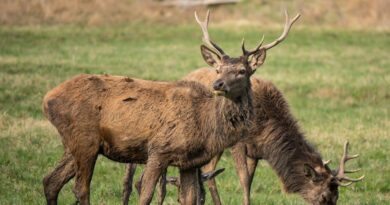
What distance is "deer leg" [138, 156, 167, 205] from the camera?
10422mm

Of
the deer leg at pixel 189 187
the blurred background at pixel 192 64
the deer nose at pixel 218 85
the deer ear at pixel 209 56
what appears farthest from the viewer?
the blurred background at pixel 192 64

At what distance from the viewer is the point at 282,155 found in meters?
12.5

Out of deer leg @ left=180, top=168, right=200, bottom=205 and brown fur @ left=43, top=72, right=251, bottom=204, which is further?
deer leg @ left=180, top=168, right=200, bottom=205

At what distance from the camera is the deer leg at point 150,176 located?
10422mm

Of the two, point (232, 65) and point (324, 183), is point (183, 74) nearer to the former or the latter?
point (324, 183)

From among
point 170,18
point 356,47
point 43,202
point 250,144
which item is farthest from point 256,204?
point 170,18

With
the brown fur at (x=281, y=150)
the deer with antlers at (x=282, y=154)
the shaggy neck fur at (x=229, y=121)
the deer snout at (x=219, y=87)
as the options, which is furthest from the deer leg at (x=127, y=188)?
the deer snout at (x=219, y=87)

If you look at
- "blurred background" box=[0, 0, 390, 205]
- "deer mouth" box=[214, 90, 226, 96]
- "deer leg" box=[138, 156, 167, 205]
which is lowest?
"blurred background" box=[0, 0, 390, 205]

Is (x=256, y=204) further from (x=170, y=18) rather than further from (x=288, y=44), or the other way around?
(x=170, y=18)

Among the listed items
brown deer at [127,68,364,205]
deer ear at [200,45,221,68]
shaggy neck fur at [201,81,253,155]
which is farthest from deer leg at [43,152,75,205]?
deer ear at [200,45,221,68]

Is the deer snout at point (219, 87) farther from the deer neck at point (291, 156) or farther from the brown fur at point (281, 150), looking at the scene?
the deer neck at point (291, 156)

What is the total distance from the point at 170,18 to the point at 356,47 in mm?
8353

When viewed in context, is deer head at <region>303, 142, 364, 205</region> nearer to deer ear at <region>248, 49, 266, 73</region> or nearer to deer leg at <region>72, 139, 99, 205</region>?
deer ear at <region>248, 49, 266, 73</region>

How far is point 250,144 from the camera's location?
12953 mm
